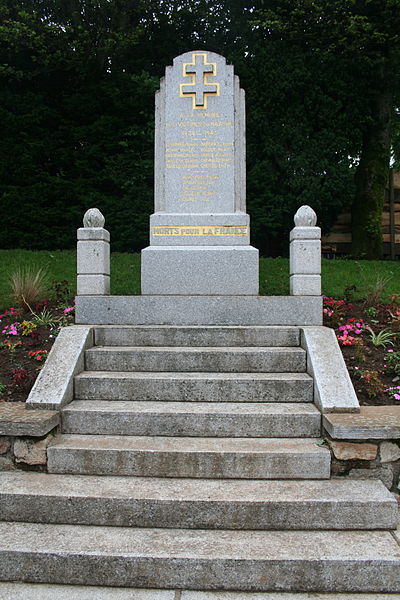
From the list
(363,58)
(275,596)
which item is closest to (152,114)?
(363,58)

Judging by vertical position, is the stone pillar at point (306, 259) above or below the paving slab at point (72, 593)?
above

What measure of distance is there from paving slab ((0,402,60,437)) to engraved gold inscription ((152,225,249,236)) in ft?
9.61

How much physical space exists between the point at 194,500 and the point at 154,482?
36 cm

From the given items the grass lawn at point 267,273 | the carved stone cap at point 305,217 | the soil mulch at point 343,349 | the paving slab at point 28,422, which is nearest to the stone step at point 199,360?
the soil mulch at point 343,349

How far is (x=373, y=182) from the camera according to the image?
11617 millimetres

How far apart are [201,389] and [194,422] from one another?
0.36m

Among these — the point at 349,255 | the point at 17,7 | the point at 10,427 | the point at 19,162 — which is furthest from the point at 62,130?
the point at 10,427

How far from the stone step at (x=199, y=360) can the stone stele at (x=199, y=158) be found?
Answer: 191 cm

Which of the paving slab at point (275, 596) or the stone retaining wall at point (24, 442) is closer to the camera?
the paving slab at point (275, 596)

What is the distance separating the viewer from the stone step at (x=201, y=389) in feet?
12.5

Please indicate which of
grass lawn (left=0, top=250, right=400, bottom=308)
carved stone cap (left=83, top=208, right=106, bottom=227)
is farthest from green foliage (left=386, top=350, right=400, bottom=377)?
carved stone cap (left=83, top=208, right=106, bottom=227)

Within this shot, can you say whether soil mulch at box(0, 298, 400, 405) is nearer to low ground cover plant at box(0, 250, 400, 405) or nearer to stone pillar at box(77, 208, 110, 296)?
low ground cover plant at box(0, 250, 400, 405)

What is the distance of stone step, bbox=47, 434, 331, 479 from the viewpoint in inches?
125

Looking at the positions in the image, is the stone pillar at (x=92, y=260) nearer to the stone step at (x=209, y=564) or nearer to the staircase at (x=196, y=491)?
the staircase at (x=196, y=491)
